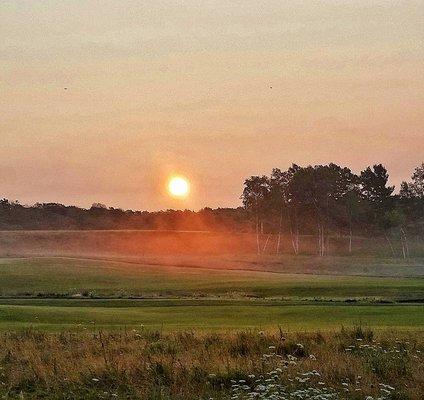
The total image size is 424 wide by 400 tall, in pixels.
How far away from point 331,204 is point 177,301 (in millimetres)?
119932

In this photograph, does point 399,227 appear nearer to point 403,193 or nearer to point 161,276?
point 403,193

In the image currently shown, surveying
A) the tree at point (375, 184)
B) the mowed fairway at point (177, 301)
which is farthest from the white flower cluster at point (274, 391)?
the tree at point (375, 184)

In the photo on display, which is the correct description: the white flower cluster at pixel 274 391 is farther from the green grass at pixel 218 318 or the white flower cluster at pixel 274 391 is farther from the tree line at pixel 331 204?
the tree line at pixel 331 204

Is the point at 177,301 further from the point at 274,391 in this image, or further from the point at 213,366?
the point at 274,391

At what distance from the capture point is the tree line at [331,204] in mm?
153750

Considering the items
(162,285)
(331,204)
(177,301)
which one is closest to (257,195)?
Answer: (331,204)

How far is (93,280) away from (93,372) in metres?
55.4

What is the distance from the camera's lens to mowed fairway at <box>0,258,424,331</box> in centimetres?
2845

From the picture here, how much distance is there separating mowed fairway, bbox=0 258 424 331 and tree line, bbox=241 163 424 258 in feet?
222

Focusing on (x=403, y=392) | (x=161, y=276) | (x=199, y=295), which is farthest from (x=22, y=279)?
(x=403, y=392)

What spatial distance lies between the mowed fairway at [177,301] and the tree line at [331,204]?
67621 millimetres

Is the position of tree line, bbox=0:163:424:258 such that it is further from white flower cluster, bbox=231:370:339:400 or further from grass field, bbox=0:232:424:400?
white flower cluster, bbox=231:370:339:400

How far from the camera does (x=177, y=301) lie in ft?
148

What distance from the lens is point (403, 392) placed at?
14.2 m
